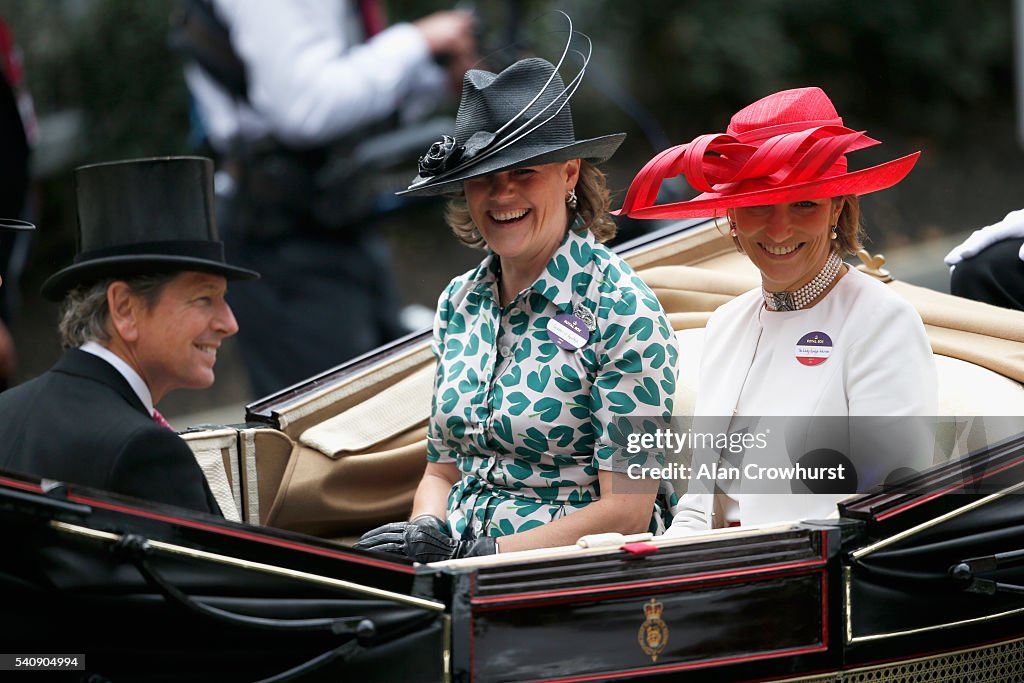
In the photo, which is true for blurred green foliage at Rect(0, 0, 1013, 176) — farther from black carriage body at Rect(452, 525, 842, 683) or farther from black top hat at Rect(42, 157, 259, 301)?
black carriage body at Rect(452, 525, 842, 683)

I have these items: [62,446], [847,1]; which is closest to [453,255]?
[847,1]

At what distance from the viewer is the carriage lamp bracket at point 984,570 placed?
90.4 inches

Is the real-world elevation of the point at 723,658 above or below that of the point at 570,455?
below

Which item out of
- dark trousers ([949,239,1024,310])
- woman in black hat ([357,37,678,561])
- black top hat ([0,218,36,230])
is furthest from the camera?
dark trousers ([949,239,1024,310])

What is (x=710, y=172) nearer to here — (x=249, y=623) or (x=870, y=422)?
(x=870, y=422)

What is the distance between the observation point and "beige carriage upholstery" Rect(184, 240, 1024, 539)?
291cm

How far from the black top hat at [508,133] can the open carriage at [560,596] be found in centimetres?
74

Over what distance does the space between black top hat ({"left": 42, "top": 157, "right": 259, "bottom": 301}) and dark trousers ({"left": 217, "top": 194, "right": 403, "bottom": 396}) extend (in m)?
2.12

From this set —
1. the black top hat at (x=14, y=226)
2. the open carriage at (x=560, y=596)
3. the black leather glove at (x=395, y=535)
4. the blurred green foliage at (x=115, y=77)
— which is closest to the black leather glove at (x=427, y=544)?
the black leather glove at (x=395, y=535)

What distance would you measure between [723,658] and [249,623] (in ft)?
2.45

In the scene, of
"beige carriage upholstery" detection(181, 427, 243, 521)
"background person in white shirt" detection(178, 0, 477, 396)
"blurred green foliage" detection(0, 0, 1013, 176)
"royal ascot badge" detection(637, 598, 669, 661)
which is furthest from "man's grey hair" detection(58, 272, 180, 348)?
"blurred green foliage" detection(0, 0, 1013, 176)

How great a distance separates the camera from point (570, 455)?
2584 millimetres

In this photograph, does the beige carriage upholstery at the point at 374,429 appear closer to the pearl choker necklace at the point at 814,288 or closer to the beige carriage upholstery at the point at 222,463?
the beige carriage upholstery at the point at 222,463

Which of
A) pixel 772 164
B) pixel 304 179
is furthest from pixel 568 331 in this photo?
pixel 304 179
